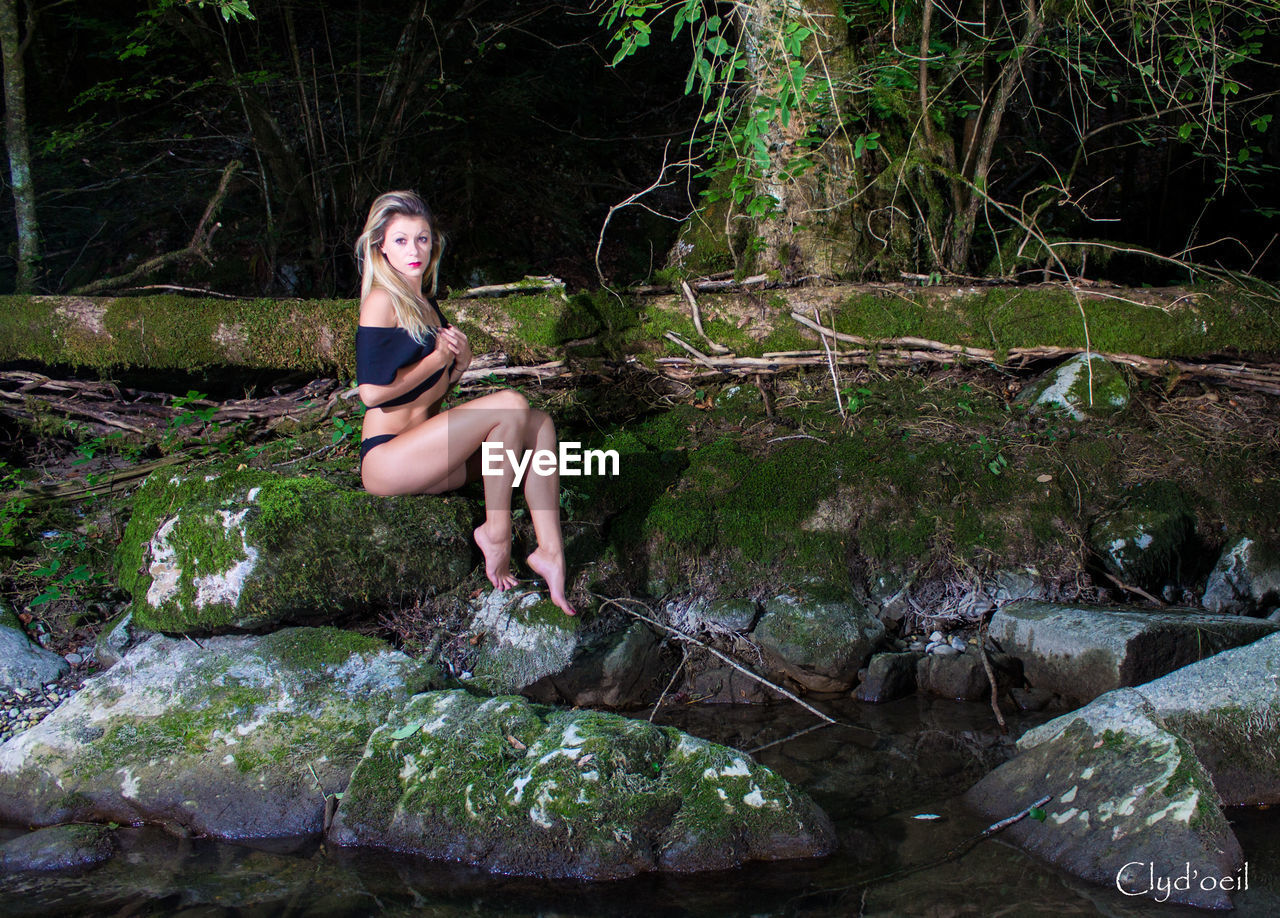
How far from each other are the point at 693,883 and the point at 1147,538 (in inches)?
119

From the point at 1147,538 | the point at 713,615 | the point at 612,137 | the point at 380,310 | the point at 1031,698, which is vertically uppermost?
the point at 612,137

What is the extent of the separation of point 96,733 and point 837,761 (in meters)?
3.01

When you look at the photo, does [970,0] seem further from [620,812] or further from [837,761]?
[620,812]

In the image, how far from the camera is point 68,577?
14.3 feet

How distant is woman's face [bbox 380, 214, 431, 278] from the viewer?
3658 mm

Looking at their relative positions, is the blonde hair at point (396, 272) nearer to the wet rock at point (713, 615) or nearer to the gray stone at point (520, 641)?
the gray stone at point (520, 641)

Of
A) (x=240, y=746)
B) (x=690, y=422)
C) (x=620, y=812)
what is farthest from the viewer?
(x=690, y=422)

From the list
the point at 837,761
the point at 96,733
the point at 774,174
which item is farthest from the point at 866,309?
the point at 96,733

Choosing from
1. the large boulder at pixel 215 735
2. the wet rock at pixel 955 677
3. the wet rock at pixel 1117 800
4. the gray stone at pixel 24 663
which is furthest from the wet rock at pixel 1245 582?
the gray stone at pixel 24 663

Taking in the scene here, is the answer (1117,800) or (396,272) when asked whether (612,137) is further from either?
(1117,800)

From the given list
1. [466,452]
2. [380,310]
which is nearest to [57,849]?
[466,452]

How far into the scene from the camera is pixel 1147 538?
14.0 feet

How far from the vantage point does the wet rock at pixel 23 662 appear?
12.7 ft

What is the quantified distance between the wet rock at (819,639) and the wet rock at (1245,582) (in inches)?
67.6
